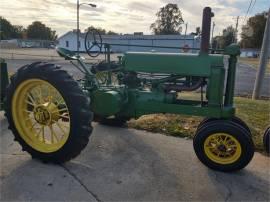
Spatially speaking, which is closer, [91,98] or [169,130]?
[91,98]

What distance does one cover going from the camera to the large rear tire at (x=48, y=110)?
3.45 metres

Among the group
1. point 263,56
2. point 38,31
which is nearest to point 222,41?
point 263,56

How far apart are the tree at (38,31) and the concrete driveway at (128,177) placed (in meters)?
102

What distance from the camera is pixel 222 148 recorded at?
11.8 ft

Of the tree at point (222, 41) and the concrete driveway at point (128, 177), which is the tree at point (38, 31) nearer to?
the tree at point (222, 41)

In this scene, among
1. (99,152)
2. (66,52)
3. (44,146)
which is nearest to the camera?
(44,146)

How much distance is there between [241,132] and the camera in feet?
11.5

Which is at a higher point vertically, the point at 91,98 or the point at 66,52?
the point at 66,52

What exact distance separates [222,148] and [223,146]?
0.09ft

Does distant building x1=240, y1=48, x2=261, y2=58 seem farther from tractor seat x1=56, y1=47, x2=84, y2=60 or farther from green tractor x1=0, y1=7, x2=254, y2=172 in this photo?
tractor seat x1=56, y1=47, x2=84, y2=60

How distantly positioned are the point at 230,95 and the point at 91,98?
1.82 meters

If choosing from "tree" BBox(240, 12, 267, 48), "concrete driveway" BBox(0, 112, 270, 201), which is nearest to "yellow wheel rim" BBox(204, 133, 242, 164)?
"concrete driveway" BBox(0, 112, 270, 201)

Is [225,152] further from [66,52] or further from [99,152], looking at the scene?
[66,52]

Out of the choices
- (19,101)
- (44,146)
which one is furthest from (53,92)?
(44,146)
